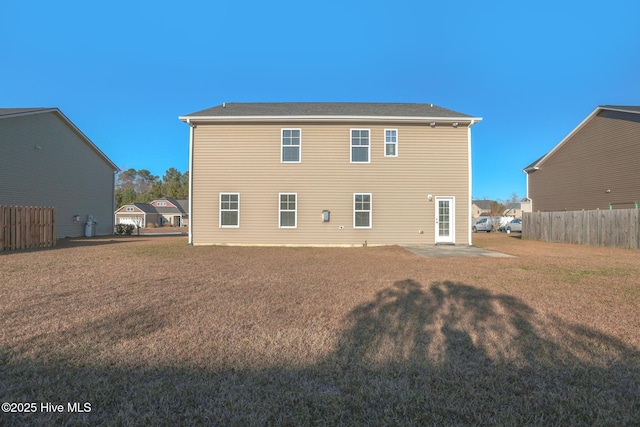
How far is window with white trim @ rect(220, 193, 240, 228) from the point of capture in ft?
42.8

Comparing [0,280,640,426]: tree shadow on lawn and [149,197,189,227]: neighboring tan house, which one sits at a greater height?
[149,197,189,227]: neighboring tan house

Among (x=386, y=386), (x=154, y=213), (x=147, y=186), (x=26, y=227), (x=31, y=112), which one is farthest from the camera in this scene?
(x=147, y=186)

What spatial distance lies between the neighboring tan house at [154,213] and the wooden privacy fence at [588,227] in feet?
159

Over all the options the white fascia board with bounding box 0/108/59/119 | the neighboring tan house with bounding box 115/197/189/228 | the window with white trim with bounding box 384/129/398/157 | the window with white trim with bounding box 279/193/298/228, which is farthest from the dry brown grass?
the neighboring tan house with bounding box 115/197/189/228

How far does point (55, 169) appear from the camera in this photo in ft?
57.6

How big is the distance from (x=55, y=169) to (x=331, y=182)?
52.7 ft

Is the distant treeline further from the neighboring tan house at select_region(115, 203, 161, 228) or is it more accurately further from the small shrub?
the small shrub

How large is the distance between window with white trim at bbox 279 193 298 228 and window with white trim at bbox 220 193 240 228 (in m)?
1.90

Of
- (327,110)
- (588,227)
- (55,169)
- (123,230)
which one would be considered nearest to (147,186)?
(123,230)

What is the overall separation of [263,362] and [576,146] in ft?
80.2

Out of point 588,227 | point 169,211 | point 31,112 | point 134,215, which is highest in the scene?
point 31,112

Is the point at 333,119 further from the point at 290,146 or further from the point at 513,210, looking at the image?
the point at 513,210

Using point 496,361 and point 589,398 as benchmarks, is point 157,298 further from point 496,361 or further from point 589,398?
point 589,398
